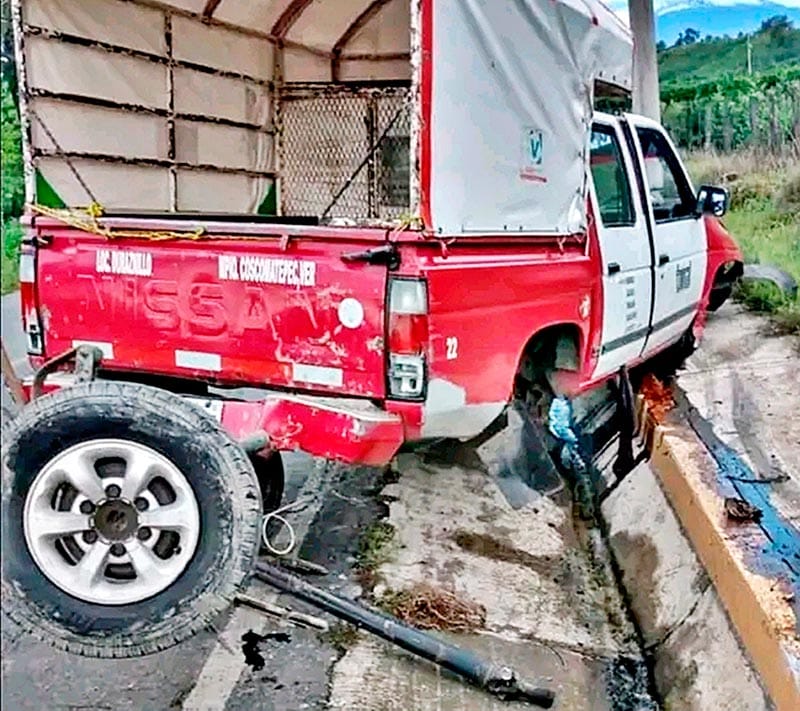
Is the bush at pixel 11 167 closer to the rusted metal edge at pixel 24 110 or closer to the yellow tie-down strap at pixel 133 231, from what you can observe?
the rusted metal edge at pixel 24 110

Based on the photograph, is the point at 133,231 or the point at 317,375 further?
the point at 133,231

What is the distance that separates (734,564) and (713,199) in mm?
2776

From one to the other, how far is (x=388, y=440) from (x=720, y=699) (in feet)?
4.71

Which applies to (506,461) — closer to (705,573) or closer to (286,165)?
(705,573)

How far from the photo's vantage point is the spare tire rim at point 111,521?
115 inches

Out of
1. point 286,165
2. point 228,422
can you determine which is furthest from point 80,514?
point 286,165

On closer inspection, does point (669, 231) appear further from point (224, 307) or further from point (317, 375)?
point (224, 307)

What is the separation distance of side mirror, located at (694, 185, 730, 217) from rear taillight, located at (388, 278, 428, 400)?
2.79 meters

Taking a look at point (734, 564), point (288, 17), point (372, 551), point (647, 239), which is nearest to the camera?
point (734, 564)

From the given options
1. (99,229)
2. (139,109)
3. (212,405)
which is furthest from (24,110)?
(212,405)

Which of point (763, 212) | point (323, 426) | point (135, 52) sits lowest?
point (323, 426)

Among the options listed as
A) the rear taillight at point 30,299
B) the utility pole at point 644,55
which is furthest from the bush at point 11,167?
the utility pole at point 644,55

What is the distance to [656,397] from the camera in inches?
228

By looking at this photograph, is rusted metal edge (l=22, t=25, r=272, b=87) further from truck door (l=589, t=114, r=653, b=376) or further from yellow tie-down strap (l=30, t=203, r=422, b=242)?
truck door (l=589, t=114, r=653, b=376)
